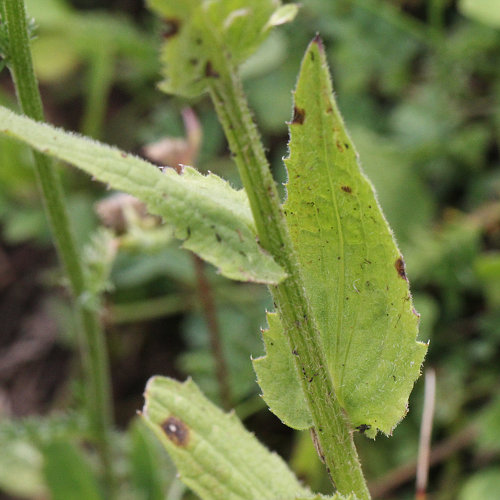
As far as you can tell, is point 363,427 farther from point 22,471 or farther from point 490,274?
point 22,471

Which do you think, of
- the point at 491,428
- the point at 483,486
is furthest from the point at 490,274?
the point at 483,486

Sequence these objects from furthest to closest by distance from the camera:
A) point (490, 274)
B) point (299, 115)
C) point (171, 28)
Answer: point (490, 274)
point (299, 115)
point (171, 28)

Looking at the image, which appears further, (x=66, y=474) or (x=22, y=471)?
(x=22, y=471)

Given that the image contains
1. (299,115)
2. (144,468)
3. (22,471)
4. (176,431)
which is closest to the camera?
(299,115)

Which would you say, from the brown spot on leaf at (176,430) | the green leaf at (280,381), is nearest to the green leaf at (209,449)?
the brown spot on leaf at (176,430)

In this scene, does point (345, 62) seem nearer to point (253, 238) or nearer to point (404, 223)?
point (404, 223)

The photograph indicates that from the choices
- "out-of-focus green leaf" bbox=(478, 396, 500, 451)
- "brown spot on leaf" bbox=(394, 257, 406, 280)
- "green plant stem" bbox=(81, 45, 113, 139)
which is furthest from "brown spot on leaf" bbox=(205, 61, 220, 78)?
"green plant stem" bbox=(81, 45, 113, 139)
